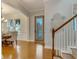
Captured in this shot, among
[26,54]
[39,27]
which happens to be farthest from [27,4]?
[26,54]

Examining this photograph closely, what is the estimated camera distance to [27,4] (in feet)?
36.1

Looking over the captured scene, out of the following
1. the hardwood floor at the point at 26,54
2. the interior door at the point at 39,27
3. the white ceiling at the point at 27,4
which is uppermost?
the white ceiling at the point at 27,4

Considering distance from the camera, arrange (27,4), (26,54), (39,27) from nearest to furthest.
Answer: (26,54), (27,4), (39,27)

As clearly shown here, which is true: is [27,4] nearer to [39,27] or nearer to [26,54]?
[39,27]

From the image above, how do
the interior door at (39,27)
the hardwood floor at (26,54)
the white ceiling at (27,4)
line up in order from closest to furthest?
1. the hardwood floor at (26,54)
2. the white ceiling at (27,4)
3. the interior door at (39,27)

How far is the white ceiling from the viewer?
972 centimetres

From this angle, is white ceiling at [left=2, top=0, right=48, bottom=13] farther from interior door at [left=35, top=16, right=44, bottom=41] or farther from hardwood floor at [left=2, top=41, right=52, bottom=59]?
hardwood floor at [left=2, top=41, right=52, bottom=59]

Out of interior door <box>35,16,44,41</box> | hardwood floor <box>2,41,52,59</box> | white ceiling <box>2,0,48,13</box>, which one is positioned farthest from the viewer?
interior door <box>35,16,44,41</box>

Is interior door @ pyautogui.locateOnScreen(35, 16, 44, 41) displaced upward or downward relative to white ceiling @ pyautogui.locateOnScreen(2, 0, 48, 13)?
downward

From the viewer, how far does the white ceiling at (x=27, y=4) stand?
9723 mm

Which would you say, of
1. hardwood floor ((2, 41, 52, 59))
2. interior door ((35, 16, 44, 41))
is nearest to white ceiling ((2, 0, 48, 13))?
interior door ((35, 16, 44, 41))

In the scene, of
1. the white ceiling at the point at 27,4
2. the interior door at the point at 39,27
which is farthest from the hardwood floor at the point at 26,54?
the interior door at the point at 39,27

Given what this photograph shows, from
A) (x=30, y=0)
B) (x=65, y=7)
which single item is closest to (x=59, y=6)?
(x=65, y=7)

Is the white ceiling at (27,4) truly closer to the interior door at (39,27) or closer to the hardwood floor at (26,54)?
the interior door at (39,27)
